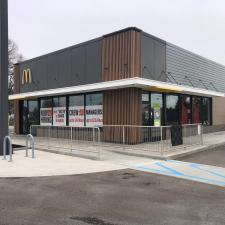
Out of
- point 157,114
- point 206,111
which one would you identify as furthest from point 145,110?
point 206,111

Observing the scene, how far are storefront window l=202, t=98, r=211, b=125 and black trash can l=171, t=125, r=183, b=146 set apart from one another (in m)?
9.88

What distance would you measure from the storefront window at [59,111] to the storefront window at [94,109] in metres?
2.23

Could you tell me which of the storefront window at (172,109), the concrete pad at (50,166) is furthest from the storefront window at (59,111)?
the concrete pad at (50,166)

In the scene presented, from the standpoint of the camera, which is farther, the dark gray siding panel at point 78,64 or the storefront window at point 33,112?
the storefront window at point 33,112

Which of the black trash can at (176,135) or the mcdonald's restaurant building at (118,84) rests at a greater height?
the mcdonald's restaurant building at (118,84)

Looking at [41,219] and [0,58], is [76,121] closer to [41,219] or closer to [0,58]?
[0,58]

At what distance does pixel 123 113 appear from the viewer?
1520cm

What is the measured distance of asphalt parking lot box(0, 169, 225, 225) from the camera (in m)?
5.18

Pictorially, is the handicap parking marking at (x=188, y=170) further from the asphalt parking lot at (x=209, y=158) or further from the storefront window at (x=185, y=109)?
the storefront window at (x=185, y=109)

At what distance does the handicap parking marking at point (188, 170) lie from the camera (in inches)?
331

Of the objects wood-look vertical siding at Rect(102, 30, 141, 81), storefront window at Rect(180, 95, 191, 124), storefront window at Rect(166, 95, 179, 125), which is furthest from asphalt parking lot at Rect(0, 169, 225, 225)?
storefront window at Rect(180, 95, 191, 124)

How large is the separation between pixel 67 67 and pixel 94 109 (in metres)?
3.50

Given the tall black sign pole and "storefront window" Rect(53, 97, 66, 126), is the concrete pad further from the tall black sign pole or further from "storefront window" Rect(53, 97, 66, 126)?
"storefront window" Rect(53, 97, 66, 126)

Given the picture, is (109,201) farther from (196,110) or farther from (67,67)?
(196,110)
